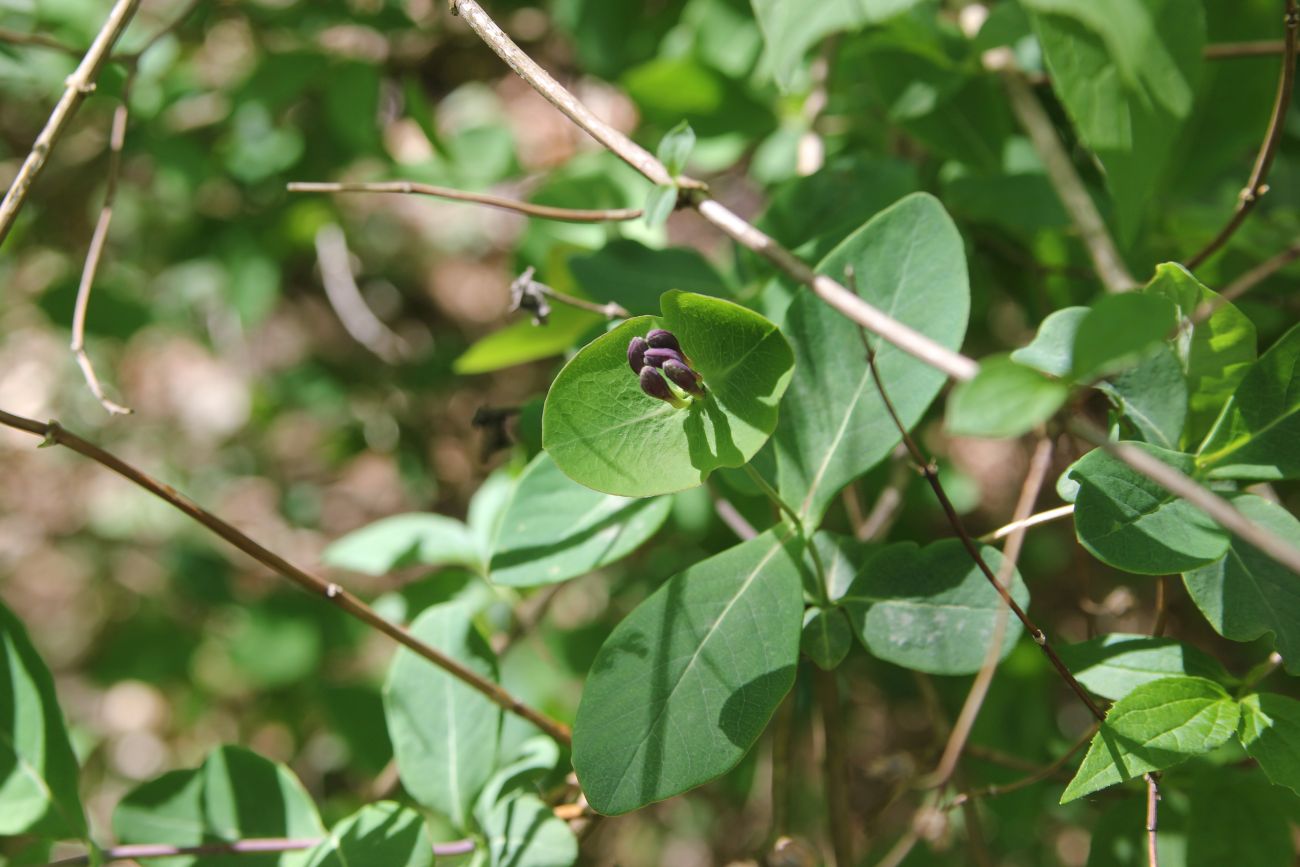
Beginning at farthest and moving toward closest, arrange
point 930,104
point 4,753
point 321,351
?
point 321,351 < point 930,104 < point 4,753

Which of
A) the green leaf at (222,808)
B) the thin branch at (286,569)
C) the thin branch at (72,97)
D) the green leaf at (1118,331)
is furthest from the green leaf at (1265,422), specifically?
the thin branch at (72,97)

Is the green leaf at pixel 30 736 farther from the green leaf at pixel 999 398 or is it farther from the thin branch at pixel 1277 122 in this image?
the thin branch at pixel 1277 122

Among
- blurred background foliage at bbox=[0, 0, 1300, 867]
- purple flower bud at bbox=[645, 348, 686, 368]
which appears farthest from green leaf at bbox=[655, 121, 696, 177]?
purple flower bud at bbox=[645, 348, 686, 368]

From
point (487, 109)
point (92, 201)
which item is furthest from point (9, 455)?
point (487, 109)

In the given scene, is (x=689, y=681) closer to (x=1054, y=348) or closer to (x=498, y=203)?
(x=1054, y=348)

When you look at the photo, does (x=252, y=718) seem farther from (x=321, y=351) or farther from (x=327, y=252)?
(x=327, y=252)

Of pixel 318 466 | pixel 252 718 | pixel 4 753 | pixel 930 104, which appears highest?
pixel 930 104
